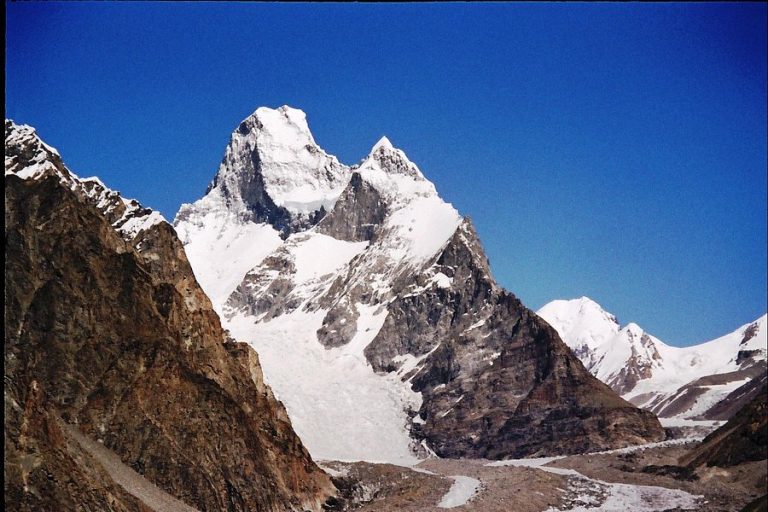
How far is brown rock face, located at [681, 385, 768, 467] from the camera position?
123688mm

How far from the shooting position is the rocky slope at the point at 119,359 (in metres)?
85.5

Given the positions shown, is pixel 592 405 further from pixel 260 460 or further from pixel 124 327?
pixel 124 327

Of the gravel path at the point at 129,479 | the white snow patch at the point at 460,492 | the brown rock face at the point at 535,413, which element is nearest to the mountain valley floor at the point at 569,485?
the white snow patch at the point at 460,492

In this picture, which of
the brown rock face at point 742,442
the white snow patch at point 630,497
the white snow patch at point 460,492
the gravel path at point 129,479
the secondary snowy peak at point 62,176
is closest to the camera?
the gravel path at point 129,479

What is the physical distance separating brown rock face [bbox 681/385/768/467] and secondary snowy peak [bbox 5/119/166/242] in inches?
3294

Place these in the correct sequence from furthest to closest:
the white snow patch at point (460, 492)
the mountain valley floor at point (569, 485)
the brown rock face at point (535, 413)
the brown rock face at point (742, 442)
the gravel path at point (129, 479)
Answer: the brown rock face at point (535, 413) < the brown rock face at point (742, 442) < the white snow patch at point (460, 492) < the mountain valley floor at point (569, 485) < the gravel path at point (129, 479)

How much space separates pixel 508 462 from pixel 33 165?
102797mm

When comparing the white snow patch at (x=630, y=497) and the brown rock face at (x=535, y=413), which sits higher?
the brown rock face at (x=535, y=413)

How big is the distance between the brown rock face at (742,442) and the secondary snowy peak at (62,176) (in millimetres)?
83677

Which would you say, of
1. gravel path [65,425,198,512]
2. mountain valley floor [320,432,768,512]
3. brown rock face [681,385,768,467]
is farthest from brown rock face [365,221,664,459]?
gravel path [65,425,198,512]

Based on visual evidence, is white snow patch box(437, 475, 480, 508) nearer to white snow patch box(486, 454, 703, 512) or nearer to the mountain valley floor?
the mountain valley floor

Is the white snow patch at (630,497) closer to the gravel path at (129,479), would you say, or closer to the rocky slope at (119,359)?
the rocky slope at (119,359)

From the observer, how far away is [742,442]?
125875mm

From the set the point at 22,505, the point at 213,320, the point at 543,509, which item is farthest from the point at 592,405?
the point at 22,505
